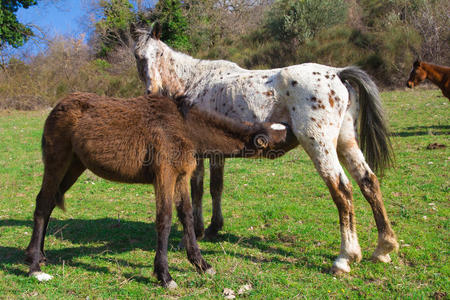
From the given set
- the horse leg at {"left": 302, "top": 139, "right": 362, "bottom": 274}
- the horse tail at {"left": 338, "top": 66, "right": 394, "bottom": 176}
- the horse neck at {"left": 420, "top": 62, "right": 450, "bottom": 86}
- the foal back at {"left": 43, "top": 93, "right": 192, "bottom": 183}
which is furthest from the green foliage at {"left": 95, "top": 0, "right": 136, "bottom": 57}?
the horse leg at {"left": 302, "top": 139, "right": 362, "bottom": 274}

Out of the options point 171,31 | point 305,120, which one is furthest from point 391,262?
point 171,31

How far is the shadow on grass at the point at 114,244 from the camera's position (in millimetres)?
4008

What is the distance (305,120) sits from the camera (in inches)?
150

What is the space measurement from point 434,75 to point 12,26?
74.3 ft

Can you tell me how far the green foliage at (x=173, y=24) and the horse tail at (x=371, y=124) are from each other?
22045 mm

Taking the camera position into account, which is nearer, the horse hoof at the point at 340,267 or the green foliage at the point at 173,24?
the horse hoof at the point at 340,267

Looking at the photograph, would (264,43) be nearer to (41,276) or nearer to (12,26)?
(12,26)

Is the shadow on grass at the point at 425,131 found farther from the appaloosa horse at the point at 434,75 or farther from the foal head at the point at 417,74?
the foal head at the point at 417,74

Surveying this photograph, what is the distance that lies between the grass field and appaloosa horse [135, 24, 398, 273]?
0.40m

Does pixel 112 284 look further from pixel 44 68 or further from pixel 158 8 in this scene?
pixel 158 8

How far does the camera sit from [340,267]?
3.65 metres

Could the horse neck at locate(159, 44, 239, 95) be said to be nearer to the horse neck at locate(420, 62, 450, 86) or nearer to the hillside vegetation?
the horse neck at locate(420, 62, 450, 86)

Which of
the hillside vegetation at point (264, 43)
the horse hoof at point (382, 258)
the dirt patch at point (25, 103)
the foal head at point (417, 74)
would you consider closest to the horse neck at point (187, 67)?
the horse hoof at point (382, 258)

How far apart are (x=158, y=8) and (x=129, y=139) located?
2551 cm
